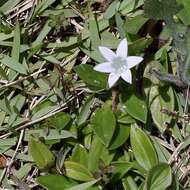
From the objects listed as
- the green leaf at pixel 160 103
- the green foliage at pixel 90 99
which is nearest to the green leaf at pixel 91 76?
the green foliage at pixel 90 99

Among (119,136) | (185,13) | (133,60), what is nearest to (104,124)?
(119,136)

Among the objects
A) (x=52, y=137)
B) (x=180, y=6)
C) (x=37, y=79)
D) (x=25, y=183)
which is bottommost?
(x=25, y=183)

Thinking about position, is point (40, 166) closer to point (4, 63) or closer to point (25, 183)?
point (25, 183)

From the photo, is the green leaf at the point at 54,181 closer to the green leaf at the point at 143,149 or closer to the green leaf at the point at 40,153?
the green leaf at the point at 40,153

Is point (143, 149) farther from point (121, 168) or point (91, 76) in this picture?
point (91, 76)

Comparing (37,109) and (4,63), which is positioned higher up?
(4,63)

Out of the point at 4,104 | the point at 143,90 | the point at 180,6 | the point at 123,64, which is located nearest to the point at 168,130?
the point at 143,90
